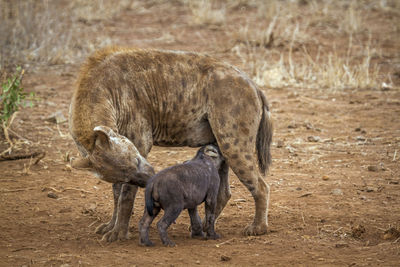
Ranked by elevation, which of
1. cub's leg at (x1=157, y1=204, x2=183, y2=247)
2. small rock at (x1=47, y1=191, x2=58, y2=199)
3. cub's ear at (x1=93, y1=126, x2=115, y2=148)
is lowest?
small rock at (x1=47, y1=191, x2=58, y2=199)

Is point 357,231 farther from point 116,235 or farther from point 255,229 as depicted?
point 116,235

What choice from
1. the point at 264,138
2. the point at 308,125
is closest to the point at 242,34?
the point at 308,125

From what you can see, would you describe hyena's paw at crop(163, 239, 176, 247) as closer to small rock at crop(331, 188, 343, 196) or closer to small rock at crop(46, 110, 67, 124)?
small rock at crop(331, 188, 343, 196)

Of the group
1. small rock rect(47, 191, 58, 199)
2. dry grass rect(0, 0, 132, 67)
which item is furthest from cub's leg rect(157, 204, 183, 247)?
dry grass rect(0, 0, 132, 67)

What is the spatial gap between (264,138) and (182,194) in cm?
119

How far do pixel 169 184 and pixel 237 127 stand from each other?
87cm

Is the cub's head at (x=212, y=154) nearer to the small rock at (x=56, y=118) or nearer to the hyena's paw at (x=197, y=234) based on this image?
the hyena's paw at (x=197, y=234)

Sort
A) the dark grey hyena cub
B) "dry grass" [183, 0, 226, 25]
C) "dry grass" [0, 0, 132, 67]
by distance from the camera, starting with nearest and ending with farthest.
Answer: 1. the dark grey hyena cub
2. "dry grass" [0, 0, 132, 67]
3. "dry grass" [183, 0, 226, 25]

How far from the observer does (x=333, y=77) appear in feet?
34.8

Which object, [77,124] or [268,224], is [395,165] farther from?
[77,124]

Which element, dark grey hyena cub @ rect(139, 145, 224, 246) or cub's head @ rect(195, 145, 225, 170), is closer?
dark grey hyena cub @ rect(139, 145, 224, 246)

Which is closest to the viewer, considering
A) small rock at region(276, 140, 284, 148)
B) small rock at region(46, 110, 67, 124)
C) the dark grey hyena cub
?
the dark grey hyena cub

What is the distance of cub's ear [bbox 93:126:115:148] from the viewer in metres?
4.42

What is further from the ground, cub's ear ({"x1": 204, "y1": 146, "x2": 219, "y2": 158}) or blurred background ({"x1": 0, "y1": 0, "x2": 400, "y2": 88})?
cub's ear ({"x1": 204, "y1": 146, "x2": 219, "y2": 158})
